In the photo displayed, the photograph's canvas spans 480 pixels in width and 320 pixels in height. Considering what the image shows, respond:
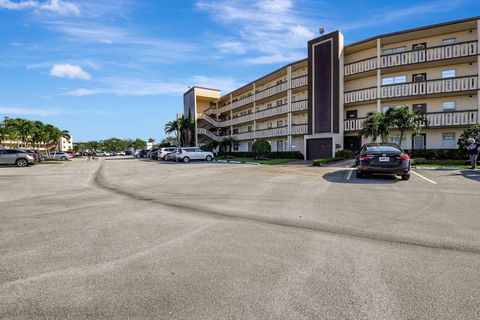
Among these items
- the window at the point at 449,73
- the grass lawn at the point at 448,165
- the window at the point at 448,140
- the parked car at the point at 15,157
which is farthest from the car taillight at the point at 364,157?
the parked car at the point at 15,157

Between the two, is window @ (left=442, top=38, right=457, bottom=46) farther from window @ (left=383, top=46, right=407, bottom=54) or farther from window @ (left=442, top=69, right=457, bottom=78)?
window @ (left=383, top=46, right=407, bottom=54)

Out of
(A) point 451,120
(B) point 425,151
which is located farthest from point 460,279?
(A) point 451,120

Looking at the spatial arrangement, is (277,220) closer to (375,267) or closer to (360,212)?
(360,212)

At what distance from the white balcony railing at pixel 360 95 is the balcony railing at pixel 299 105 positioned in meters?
5.12

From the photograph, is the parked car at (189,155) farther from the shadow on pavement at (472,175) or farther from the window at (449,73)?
the shadow on pavement at (472,175)

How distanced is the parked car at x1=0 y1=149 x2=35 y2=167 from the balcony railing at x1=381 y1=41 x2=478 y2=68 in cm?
3433

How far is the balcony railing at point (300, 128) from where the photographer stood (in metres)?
32.6

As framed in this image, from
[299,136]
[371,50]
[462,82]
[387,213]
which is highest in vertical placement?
[371,50]

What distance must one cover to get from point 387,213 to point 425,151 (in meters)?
20.5

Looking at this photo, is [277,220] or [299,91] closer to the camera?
[277,220]

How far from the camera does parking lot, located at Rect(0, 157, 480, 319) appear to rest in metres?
2.66

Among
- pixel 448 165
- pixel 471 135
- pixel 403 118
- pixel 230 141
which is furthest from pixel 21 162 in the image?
pixel 471 135

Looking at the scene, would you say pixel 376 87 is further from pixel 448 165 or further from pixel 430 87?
pixel 448 165

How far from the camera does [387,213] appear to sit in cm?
632
